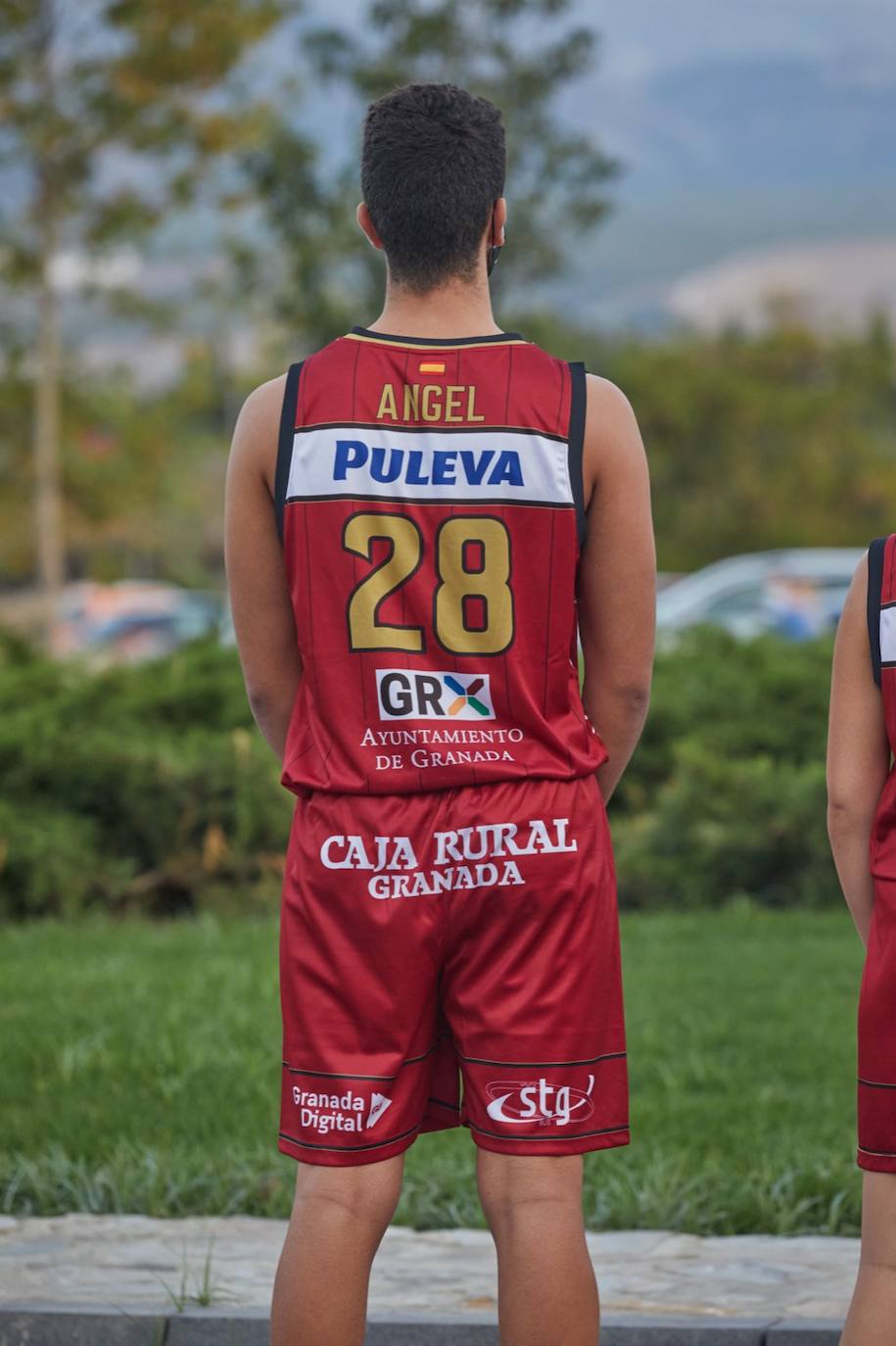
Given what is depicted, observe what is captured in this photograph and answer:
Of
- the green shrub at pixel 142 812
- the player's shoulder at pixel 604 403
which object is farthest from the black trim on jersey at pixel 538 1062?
the green shrub at pixel 142 812

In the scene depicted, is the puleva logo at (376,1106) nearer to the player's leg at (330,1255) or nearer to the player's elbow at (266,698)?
the player's leg at (330,1255)

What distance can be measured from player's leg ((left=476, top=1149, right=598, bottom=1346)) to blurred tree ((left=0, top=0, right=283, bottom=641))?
14.6 m

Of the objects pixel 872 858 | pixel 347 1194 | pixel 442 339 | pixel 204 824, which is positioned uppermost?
pixel 442 339

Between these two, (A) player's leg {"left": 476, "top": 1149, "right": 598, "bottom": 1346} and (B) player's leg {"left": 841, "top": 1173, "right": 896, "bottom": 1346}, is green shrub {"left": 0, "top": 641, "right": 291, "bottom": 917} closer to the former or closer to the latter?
(A) player's leg {"left": 476, "top": 1149, "right": 598, "bottom": 1346}

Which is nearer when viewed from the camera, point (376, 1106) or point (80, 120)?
point (376, 1106)

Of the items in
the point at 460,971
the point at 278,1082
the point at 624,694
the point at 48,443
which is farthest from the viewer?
the point at 48,443

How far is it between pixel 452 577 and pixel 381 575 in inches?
4.3

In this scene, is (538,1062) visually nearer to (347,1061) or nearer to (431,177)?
(347,1061)

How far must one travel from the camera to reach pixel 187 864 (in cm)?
897

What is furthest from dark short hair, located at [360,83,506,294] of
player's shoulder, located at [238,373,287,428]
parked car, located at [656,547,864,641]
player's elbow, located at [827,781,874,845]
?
parked car, located at [656,547,864,641]

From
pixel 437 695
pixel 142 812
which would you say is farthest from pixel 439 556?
pixel 142 812

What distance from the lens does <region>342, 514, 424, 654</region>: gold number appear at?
279 centimetres

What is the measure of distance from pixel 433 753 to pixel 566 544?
377 millimetres

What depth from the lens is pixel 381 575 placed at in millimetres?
2803
